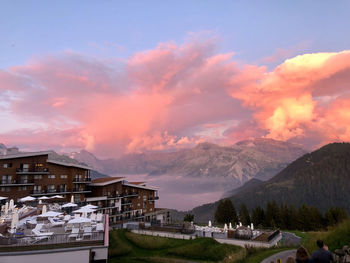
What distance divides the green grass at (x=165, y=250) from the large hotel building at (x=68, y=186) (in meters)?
21.9

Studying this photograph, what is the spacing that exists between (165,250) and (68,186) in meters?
30.8

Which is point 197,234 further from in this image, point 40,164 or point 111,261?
point 40,164

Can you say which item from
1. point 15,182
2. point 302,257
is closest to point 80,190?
point 15,182

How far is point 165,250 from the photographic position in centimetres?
3475

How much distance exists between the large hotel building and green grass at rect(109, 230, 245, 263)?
21.9 metres

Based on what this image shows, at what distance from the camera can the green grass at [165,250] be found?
3147 cm

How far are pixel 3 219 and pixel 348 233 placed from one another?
3039cm

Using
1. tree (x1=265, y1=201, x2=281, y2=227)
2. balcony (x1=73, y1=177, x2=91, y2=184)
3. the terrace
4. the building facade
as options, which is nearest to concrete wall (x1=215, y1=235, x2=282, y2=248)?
the terrace

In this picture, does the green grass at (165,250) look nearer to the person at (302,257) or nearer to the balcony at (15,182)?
the person at (302,257)

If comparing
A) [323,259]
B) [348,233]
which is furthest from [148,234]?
[323,259]

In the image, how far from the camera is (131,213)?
68.8 m

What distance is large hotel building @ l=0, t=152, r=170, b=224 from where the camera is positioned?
48.7 meters

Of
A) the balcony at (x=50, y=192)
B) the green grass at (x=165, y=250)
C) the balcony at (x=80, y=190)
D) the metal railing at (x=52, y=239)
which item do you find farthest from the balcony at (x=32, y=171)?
the metal railing at (x=52, y=239)

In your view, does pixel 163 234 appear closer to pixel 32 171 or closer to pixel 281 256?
pixel 281 256
